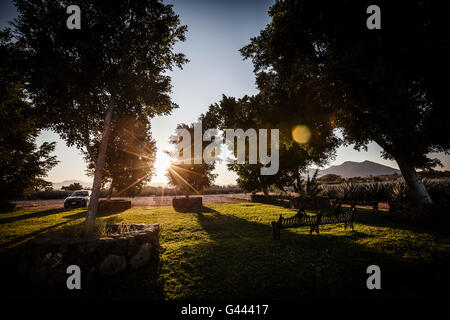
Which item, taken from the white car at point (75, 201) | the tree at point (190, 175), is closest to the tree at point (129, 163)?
the tree at point (190, 175)

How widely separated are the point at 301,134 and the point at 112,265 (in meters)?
10.3

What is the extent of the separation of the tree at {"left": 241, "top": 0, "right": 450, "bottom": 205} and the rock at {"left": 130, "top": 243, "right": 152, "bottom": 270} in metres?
7.93

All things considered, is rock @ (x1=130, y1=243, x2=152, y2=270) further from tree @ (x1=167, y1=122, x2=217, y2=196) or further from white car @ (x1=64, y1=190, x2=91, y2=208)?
white car @ (x1=64, y1=190, x2=91, y2=208)

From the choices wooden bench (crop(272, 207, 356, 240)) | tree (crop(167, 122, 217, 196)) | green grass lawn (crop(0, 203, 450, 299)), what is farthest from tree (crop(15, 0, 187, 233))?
tree (crop(167, 122, 217, 196))

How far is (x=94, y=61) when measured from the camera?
691 centimetres

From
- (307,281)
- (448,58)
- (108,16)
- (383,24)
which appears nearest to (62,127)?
(108,16)

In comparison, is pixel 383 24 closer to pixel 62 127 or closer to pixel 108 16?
pixel 108 16

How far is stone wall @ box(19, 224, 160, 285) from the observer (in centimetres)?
418

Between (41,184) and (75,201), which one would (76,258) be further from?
(75,201)

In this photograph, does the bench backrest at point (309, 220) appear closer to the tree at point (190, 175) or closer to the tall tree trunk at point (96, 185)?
the tall tree trunk at point (96, 185)

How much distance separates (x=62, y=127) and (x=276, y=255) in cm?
1015

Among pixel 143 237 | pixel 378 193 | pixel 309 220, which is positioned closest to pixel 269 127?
pixel 309 220

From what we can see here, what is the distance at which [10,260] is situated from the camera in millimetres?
5352

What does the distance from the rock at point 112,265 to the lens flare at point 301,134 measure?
936 cm
